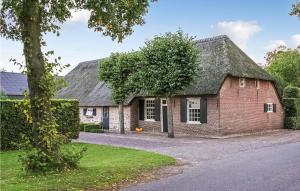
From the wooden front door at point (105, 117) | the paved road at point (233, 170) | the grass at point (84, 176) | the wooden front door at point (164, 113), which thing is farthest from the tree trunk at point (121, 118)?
the grass at point (84, 176)

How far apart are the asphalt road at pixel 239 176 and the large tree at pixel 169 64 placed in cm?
951

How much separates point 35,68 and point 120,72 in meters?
19.0

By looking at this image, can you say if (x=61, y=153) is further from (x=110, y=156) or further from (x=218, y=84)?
(x=218, y=84)

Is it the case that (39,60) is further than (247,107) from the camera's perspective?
No

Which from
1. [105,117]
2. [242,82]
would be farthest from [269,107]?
[105,117]

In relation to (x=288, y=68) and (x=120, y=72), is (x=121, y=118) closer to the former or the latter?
(x=120, y=72)

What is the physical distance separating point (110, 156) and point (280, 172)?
25.0 ft

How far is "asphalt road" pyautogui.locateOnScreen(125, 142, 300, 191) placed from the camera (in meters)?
10.0

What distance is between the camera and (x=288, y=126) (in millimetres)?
35219

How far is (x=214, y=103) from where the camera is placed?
2778 centimetres

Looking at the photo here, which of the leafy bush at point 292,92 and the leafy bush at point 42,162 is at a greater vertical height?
the leafy bush at point 292,92

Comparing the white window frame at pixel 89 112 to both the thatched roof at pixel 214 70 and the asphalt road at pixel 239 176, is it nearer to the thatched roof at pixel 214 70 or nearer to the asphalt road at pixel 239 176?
the thatched roof at pixel 214 70

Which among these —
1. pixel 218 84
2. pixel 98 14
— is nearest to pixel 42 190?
pixel 98 14

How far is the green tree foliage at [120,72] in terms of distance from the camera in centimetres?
3041
